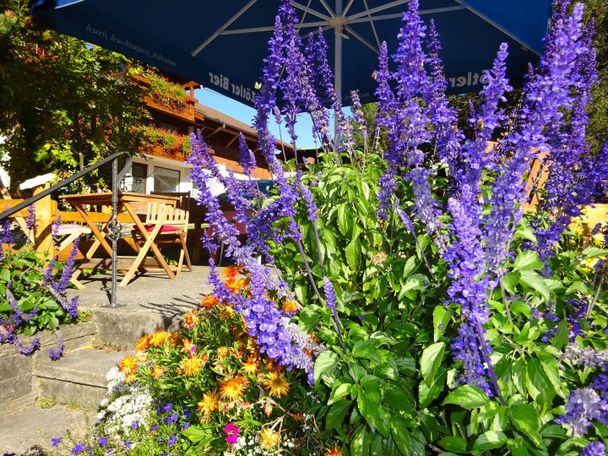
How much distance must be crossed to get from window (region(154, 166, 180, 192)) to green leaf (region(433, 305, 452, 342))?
2317 cm

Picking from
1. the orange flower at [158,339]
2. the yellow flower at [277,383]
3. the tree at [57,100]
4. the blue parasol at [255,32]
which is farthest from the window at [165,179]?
the yellow flower at [277,383]

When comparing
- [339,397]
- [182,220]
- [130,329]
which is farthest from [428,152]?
[182,220]

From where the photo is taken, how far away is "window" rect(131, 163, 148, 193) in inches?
823

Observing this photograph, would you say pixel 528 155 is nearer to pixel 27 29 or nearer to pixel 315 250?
pixel 315 250

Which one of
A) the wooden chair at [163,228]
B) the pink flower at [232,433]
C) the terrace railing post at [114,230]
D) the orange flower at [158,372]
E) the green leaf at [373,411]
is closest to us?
the green leaf at [373,411]

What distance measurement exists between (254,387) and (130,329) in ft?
4.98

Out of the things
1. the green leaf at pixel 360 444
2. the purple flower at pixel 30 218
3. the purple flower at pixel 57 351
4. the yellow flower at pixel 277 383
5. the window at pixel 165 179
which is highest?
the window at pixel 165 179

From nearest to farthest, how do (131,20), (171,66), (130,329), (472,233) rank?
(472,233)
(130,329)
(131,20)
(171,66)

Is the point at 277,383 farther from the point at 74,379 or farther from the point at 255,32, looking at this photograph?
the point at 255,32

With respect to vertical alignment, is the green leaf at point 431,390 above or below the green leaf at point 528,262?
below

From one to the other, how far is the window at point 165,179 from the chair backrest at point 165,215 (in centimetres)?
1893

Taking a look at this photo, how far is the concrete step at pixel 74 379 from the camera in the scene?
2467mm

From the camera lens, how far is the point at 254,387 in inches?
68.7

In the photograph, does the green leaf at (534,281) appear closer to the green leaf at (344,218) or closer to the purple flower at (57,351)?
the green leaf at (344,218)
